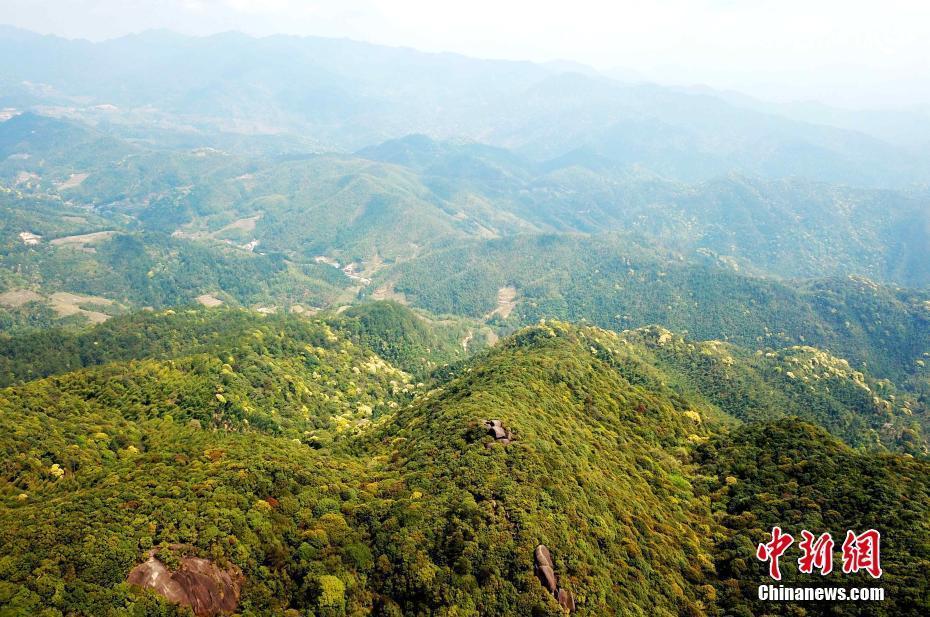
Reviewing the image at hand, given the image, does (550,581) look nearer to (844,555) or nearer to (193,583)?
(193,583)

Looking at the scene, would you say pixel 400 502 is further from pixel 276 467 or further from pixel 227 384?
pixel 227 384

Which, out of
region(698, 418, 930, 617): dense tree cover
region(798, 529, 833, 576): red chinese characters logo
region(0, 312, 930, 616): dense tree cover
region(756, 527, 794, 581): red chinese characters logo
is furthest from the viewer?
region(756, 527, 794, 581): red chinese characters logo

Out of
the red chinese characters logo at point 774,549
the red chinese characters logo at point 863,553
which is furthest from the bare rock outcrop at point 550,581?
the red chinese characters logo at point 863,553

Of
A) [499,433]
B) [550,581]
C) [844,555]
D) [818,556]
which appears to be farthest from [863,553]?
[499,433]

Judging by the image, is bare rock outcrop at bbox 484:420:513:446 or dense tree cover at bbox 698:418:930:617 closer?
dense tree cover at bbox 698:418:930:617

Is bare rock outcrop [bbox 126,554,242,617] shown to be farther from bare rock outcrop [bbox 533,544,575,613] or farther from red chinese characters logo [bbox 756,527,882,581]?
red chinese characters logo [bbox 756,527,882,581]

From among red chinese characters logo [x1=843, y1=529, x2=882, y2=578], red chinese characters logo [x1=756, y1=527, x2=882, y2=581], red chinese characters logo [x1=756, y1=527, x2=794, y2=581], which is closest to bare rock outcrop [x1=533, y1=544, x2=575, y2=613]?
red chinese characters logo [x1=756, y1=527, x2=882, y2=581]
